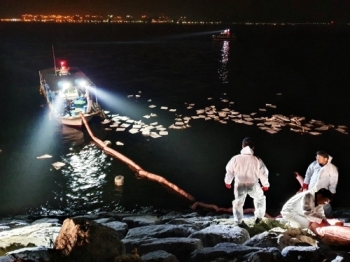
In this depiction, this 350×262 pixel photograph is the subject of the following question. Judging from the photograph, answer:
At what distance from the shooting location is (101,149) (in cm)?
1739

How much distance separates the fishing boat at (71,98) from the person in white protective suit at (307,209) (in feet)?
44.4

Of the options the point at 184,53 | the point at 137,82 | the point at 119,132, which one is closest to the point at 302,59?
the point at 184,53

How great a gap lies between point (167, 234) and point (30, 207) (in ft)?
22.2

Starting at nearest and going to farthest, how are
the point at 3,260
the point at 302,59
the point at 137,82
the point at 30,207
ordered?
the point at 3,260 → the point at 30,207 → the point at 137,82 → the point at 302,59

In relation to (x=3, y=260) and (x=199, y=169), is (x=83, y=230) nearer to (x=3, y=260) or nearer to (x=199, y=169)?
(x=3, y=260)

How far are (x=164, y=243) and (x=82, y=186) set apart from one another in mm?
7872

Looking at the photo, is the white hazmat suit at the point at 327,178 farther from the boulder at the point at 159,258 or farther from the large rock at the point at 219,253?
the boulder at the point at 159,258

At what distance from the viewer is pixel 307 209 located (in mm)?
7379

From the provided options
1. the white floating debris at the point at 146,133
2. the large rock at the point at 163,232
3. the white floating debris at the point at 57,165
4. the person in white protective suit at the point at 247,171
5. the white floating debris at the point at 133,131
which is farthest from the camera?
the white floating debris at the point at 133,131

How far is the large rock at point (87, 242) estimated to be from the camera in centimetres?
559

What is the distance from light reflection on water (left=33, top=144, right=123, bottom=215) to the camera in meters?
12.5

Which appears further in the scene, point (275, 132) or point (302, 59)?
point (302, 59)

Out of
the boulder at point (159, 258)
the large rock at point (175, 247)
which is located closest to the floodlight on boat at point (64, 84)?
the large rock at point (175, 247)

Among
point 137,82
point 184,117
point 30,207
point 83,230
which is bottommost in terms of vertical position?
point 30,207
